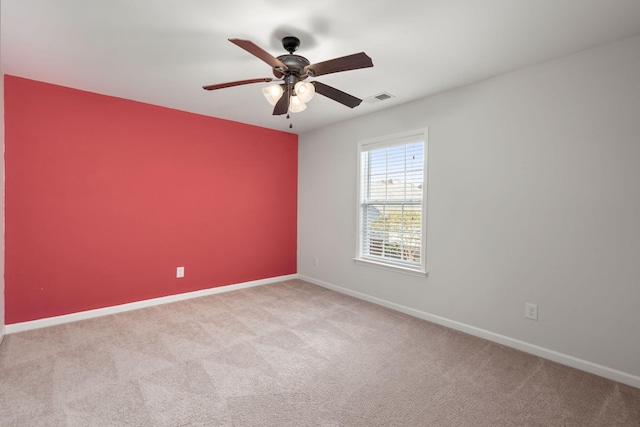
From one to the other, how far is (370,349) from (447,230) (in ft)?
4.72

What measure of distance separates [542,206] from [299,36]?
2368 millimetres

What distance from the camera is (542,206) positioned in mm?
2521

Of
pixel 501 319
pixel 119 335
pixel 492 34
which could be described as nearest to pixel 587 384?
pixel 501 319

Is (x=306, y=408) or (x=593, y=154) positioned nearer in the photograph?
(x=306, y=408)

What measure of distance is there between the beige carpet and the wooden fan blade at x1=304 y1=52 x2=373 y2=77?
2.11m

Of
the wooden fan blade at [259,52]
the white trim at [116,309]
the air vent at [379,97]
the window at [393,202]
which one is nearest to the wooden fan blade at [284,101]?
the wooden fan blade at [259,52]

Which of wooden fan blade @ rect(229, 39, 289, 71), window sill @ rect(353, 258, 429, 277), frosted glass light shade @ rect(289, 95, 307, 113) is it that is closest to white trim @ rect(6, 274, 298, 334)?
window sill @ rect(353, 258, 429, 277)

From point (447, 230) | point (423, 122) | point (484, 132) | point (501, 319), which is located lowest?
point (501, 319)

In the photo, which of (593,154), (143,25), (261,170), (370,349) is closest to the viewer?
(143,25)

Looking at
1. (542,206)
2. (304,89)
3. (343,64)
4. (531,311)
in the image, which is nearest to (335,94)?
(304,89)

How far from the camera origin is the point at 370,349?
262 centimetres

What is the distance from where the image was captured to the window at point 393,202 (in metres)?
3.43

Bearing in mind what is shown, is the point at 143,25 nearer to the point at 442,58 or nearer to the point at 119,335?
the point at 442,58

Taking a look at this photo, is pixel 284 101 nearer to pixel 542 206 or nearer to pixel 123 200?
pixel 542 206
